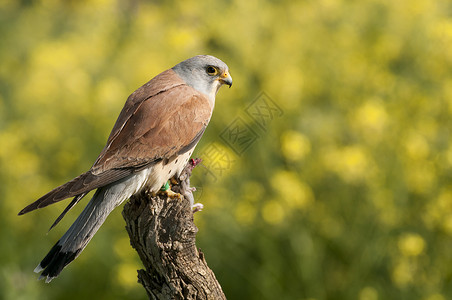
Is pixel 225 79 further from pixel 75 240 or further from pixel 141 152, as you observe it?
pixel 75 240

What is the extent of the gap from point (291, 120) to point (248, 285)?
150 cm

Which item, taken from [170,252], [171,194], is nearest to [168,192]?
[171,194]

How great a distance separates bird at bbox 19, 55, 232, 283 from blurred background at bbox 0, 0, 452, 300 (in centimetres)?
93

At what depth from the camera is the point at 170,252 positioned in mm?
2557

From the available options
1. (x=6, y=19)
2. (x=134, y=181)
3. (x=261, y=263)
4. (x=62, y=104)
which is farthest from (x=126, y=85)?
(x=6, y=19)

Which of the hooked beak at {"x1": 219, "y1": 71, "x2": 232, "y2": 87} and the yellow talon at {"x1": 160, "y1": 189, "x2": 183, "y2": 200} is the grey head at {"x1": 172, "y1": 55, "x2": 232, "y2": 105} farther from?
the yellow talon at {"x1": 160, "y1": 189, "x2": 183, "y2": 200}

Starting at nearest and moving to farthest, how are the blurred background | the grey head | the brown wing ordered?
the brown wing → the grey head → the blurred background

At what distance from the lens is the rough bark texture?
256 centimetres

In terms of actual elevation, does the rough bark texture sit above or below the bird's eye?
below

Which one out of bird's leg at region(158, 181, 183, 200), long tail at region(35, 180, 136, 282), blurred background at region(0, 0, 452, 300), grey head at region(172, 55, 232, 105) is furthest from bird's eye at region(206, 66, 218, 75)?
long tail at region(35, 180, 136, 282)

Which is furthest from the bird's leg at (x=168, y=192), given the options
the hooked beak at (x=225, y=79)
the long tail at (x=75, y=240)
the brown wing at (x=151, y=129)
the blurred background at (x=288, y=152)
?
the blurred background at (x=288, y=152)

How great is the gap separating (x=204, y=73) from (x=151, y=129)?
0.57 meters

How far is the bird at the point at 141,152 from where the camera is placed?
2.56 meters

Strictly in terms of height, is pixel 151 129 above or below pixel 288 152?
above
